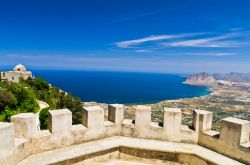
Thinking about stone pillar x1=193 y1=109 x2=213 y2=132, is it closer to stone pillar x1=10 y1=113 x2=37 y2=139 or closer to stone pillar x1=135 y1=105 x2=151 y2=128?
stone pillar x1=135 y1=105 x2=151 y2=128

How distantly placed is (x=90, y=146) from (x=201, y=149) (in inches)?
105

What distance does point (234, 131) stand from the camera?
4637 millimetres

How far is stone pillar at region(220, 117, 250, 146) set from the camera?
4527 mm

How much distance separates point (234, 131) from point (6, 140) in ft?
15.0

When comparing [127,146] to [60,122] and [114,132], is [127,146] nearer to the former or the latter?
[114,132]

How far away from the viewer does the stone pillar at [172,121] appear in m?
5.20

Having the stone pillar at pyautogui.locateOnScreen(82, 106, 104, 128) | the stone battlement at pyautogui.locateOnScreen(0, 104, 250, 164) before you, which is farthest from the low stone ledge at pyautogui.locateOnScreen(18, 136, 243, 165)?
the stone pillar at pyautogui.locateOnScreen(82, 106, 104, 128)

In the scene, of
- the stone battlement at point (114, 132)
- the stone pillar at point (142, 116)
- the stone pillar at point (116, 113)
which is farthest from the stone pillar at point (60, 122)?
the stone pillar at point (142, 116)

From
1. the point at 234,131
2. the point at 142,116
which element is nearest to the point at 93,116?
the point at 142,116

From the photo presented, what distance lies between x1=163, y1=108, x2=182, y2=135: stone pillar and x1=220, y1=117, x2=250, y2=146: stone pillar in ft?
3.23

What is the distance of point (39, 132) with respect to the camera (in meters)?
4.66

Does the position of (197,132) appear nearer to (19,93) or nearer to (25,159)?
(25,159)

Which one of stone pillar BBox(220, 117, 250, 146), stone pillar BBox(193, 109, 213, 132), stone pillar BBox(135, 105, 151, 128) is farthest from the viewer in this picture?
stone pillar BBox(135, 105, 151, 128)

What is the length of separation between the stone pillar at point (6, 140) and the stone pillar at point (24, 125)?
0.32m
